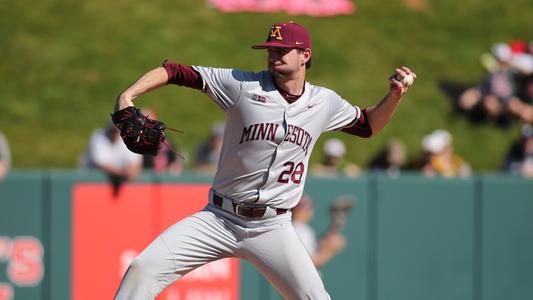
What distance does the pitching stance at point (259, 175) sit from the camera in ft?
20.8

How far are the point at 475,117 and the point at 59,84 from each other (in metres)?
6.06

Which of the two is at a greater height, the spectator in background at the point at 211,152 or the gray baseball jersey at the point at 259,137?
the gray baseball jersey at the point at 259,137

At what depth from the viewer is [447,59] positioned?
53.1 feet

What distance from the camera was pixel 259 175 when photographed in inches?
255

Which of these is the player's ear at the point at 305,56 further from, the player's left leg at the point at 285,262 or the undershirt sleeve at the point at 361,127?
the player's left leg at the point at 285,262

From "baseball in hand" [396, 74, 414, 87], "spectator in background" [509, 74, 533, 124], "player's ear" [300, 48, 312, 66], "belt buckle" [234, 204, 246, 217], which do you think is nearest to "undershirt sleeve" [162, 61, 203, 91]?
"player's ear" [300, 48, 312, 66]

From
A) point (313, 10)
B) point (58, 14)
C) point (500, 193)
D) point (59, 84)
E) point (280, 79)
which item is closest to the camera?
point (280, 79)

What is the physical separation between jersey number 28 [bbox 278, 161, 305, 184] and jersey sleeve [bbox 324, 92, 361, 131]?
1.30ft

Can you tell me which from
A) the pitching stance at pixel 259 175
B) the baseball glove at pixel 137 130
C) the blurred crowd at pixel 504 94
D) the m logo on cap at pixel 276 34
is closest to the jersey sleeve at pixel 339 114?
the pitching stance at pixel 259 175

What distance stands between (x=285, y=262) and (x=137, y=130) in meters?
1.30

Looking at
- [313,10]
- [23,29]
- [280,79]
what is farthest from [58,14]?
[280,79]

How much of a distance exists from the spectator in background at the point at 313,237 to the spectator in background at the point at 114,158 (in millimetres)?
1740

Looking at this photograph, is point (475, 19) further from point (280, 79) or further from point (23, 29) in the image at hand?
point (280, 79)

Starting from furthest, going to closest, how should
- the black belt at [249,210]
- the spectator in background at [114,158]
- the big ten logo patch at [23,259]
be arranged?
the spectator in background at [114,158], the big ten logo patch at [23,259], the black belt at [249,210]
